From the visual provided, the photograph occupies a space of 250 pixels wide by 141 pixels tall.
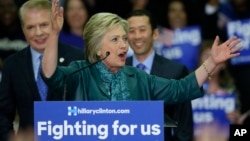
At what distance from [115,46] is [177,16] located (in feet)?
10.8

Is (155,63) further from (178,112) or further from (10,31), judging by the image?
(10,31)

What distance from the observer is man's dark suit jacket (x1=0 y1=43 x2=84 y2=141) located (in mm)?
5195

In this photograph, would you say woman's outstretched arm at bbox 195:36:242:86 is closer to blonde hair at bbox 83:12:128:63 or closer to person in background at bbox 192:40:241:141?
blonde hair at bbox 83:12:128:63

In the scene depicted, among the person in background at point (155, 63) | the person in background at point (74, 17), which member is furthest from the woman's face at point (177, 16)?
the person in background at point (155, 63)

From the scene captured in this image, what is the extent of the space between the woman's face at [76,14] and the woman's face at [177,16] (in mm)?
809

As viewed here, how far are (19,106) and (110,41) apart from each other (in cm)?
108

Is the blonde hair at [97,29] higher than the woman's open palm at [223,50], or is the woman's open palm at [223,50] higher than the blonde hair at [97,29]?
the blonde hair at [97,29]

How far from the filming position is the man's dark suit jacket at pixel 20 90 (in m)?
5.20

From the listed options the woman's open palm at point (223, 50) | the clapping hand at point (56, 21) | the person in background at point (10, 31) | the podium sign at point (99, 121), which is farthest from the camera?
the person in background at point (10, 31)

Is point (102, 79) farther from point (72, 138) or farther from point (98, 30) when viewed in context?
point (72, 138)

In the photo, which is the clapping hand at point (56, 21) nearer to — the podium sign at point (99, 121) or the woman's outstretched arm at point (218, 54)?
the podium sign at point (99, 121)

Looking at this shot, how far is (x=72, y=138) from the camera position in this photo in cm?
390

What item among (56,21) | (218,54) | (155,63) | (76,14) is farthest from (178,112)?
(76,14)

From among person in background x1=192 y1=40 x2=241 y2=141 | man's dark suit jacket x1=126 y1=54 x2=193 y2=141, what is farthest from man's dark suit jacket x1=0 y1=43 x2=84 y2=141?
person in background x1=192 y1=40 x2=241 y2=141
